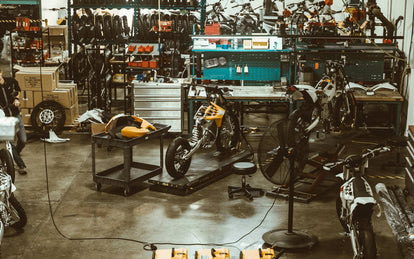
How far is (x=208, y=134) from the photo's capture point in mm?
7988

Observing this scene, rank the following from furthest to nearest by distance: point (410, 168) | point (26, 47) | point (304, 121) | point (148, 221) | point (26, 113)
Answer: point (26, 47), point (26, 113), point (304, 121), point (410, 168), point (148, 221)

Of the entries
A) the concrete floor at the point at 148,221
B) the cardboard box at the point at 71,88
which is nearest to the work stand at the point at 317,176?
the concrete floor at the point at 148,221

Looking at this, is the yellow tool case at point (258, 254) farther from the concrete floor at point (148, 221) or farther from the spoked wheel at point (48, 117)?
the spoked wheel at point (48, 117)

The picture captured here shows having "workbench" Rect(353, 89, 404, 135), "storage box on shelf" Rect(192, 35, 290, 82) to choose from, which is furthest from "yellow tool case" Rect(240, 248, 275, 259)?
"storage box on shelf" Rect(192, 35, 290, 82)

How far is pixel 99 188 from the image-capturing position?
733 centimetres

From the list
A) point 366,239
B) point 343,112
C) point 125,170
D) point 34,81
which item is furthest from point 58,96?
point 366,239

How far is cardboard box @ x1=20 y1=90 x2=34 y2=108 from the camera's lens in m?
10.5

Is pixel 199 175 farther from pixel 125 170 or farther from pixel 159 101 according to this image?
pixel 159 101

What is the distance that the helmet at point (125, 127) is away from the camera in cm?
704

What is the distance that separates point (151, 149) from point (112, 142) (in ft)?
8.35

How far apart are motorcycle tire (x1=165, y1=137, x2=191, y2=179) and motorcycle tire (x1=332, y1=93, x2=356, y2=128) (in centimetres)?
279

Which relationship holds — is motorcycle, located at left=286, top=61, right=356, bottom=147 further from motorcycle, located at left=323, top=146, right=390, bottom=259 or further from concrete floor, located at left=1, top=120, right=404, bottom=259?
motorcycle, located at left=323, top=146, right=390, bottom=259

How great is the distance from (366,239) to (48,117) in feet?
24.3

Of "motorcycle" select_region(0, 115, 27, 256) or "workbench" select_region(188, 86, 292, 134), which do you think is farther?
"workbench" select_region(188, 86, 292, 134)
